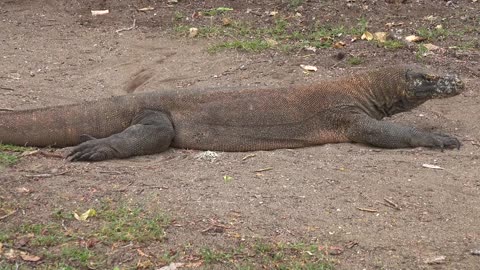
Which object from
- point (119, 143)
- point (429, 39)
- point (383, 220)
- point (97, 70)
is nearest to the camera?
point (383, 220)

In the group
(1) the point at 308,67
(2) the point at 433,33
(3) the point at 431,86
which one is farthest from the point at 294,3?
(3) the point at 431,86

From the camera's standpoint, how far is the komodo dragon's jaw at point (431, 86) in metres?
4.81

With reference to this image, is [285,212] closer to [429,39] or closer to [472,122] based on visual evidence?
[472,122]

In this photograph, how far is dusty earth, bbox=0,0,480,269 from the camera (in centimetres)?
301

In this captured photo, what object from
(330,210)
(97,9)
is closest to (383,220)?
(330,210)

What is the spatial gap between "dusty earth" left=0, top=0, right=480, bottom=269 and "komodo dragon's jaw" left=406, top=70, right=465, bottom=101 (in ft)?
0.82

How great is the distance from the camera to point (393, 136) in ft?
14.9

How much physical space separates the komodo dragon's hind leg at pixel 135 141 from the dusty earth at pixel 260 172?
2.5 inches

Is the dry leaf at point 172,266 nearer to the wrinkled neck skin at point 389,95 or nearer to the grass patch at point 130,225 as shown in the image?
the grass patch at point 130,225

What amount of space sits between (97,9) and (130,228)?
5419 millimetres

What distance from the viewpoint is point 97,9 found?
26.2ft

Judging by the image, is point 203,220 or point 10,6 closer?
point 203,220

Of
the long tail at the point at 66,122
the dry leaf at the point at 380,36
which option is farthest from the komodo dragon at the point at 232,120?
the dry leaf at the point at 380,36

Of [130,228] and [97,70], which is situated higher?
[130,228]
